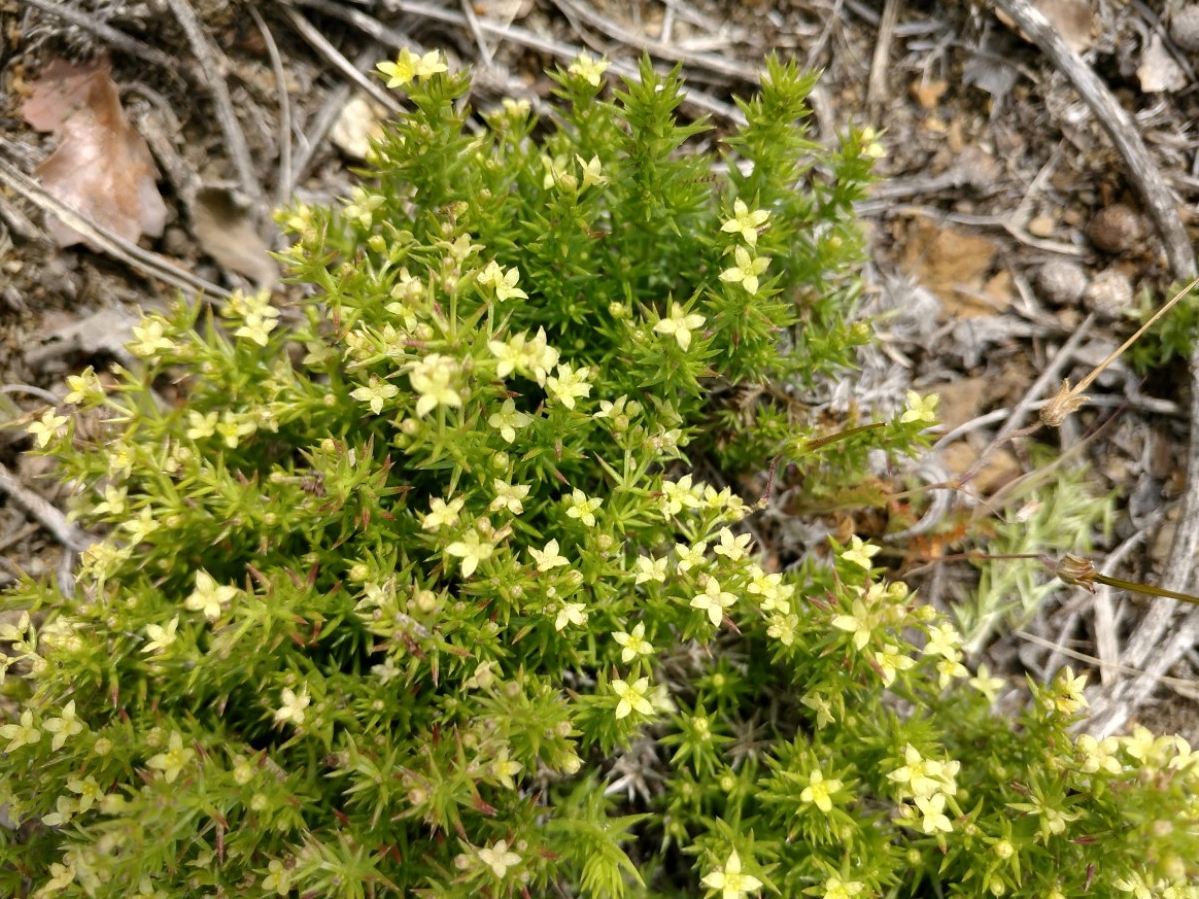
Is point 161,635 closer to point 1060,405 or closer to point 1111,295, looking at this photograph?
point 1060,405

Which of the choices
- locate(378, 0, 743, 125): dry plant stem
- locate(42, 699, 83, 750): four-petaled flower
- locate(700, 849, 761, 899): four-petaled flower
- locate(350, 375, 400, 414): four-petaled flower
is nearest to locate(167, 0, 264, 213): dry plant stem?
locate(378, 0, 743, 125): dry plant stem

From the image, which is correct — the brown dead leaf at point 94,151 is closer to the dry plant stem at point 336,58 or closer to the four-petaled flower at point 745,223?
the dry plant stem at point 336,58

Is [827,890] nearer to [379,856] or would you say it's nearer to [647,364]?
[379,856]

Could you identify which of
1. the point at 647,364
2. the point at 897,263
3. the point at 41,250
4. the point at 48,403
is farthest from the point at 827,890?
the point at 41,250

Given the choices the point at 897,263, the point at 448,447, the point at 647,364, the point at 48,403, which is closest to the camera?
the point at 448,447

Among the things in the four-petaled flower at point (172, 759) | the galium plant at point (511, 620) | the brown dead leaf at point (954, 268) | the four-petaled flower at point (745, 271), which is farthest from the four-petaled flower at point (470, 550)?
the brown dead leaf at point (954, 268)
